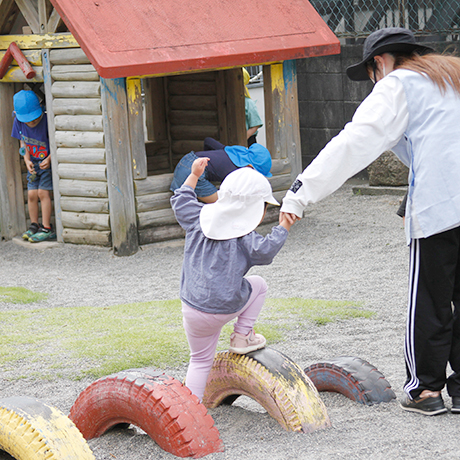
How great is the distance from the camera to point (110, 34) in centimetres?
648

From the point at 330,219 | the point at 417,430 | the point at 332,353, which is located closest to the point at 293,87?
the point at 330,219

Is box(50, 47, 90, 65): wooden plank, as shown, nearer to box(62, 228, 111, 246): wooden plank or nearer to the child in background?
the child in background

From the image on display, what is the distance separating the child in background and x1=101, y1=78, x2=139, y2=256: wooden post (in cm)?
104

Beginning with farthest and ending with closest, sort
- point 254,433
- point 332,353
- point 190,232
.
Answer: point 332,353
point 190,232
point 254,433

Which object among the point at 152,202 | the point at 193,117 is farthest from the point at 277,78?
the point at 152,202

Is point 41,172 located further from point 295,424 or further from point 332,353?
point 295,424

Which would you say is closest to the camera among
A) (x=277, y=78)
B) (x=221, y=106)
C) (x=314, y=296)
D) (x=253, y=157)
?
A: (x=314, y=296)

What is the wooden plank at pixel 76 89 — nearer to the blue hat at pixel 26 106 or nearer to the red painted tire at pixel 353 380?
the blue hat at pixel 26 106

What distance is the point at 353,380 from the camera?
285 cm

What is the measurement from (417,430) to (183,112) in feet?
25.0

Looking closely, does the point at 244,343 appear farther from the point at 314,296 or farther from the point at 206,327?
the point at 314,296

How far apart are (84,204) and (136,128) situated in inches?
40.4

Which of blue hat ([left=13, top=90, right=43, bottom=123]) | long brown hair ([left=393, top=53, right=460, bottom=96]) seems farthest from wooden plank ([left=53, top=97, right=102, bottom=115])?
long brown hair ([left=393, top=53, right=460, bottom=96])

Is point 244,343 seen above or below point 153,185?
below
